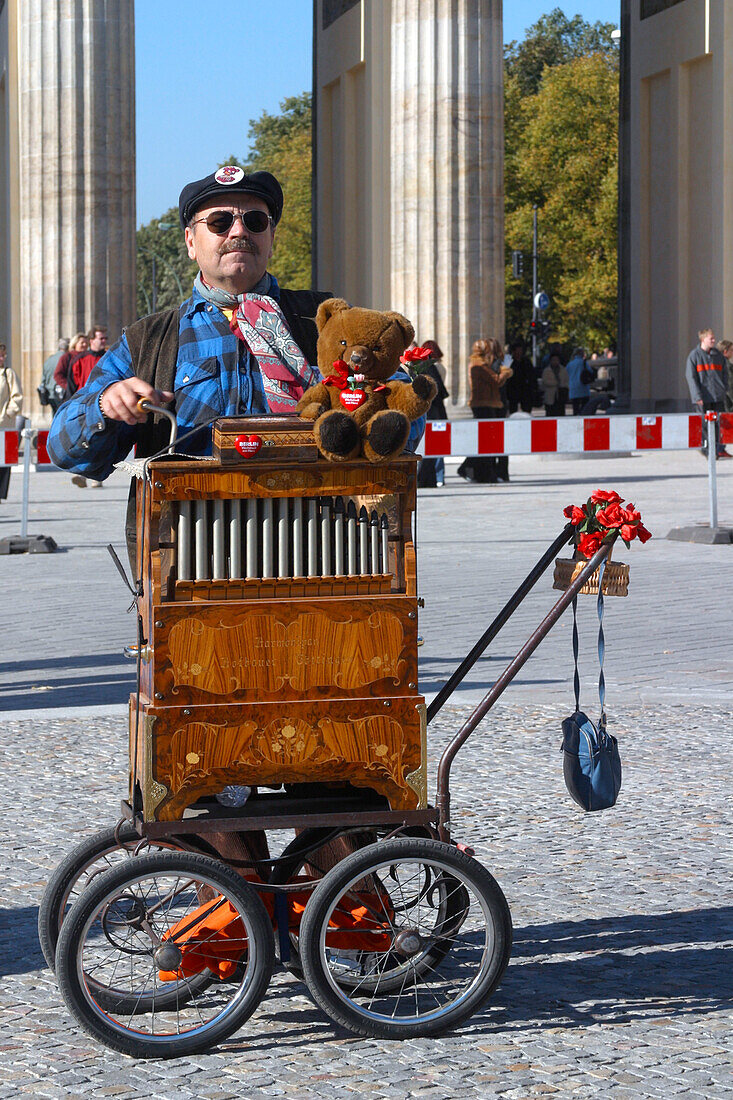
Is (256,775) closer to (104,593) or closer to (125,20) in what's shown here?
(104,593)

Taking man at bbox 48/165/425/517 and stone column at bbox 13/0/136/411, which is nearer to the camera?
man at bbox 48/165/425/517

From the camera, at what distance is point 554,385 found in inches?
1506

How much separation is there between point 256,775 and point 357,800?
28cm

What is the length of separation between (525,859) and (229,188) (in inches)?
89.5

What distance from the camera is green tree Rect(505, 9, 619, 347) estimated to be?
61438mm

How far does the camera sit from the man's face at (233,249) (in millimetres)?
4242

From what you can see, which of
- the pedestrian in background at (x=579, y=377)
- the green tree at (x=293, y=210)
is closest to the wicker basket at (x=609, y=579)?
the pedestrian in background at (x=579, y=377)

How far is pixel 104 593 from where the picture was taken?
12078 mm

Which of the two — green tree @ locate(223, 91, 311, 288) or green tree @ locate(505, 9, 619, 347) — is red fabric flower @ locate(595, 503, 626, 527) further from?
green tree @ locate(223, 91, 311, 288)

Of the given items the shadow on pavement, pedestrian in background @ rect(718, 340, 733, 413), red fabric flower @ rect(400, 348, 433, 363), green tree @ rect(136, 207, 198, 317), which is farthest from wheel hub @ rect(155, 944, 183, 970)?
green tree @ rect(136, 207, 198, 317)

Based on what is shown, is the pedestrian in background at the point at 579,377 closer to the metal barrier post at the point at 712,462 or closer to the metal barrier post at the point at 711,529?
the metal barrier post at the point at 712,462

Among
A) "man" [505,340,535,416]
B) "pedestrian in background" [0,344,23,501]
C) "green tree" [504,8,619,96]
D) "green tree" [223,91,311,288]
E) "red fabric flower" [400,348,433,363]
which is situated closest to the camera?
"red fabric flower" [400,348,433,363]

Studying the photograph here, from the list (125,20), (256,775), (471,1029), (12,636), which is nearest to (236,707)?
(256,775)

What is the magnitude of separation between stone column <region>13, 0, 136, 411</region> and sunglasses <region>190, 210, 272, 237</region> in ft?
72.1
